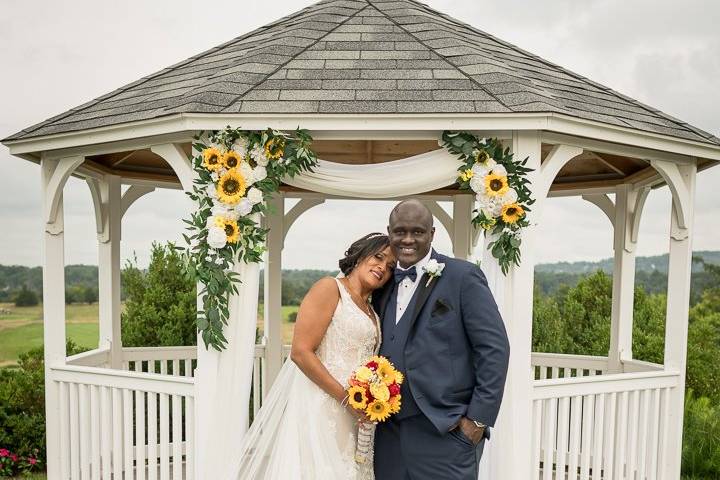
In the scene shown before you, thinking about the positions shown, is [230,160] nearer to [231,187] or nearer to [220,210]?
[231,187]

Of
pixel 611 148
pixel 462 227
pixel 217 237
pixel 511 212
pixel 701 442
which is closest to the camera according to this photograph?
pixel 217 237

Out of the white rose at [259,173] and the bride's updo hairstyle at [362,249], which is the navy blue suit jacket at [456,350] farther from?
the white rose at [259,173]

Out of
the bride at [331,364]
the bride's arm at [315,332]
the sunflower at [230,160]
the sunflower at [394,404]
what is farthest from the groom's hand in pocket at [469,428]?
the sunflower at [230,160]

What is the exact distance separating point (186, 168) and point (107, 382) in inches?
82.2

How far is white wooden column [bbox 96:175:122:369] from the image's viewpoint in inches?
282

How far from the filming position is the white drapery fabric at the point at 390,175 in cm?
479

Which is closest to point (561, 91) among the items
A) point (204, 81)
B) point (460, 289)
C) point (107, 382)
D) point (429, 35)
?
point (429, 35)

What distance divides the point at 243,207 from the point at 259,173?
0.88 feet

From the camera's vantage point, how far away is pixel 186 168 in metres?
4.88

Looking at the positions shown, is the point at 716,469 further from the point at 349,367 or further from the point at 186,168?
the point at 186,168

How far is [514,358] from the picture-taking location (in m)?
4.84

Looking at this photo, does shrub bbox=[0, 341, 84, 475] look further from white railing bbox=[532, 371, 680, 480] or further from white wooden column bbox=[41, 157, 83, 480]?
white railing bbox=[532, 371, 680, 480]

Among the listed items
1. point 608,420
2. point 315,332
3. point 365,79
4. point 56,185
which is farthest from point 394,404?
point 56,185

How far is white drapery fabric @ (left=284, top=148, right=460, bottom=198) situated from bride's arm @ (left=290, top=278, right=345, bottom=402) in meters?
1.10
